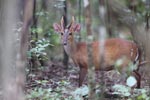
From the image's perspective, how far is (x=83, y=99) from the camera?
5.17 meters

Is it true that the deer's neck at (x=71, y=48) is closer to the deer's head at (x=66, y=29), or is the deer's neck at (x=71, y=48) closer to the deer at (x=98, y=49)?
the deer at (x=98, y=49)

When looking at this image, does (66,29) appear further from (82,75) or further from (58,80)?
(58,80)

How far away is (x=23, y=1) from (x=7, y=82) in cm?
58

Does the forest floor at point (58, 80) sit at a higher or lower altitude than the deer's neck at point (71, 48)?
lower

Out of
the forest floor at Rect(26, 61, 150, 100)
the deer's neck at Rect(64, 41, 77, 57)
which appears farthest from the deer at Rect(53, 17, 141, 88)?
the forest floor at Rect(26, 61, 150, 100)

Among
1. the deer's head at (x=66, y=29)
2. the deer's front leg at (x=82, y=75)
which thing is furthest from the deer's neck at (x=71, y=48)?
the deer's front leg at (x=82, y=75)

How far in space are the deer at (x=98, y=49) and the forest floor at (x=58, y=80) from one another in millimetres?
312

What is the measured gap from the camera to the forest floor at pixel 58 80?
19.5 ft

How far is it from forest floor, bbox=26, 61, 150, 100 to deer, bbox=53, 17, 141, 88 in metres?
0.31

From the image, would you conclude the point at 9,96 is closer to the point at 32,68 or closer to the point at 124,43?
the point at 124,43

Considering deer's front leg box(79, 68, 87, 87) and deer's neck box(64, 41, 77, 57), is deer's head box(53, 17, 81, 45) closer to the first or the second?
deer's neck box(64, 41, 77, 57)

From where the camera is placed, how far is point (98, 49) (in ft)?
24.9

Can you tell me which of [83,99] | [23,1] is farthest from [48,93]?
[23,1]

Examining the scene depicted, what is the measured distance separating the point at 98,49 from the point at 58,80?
972mm
